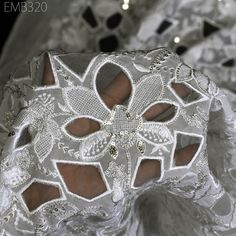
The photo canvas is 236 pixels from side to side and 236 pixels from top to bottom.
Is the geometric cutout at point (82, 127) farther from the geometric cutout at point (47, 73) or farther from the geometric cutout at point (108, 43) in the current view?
the geometric cutout at point (108, 43)

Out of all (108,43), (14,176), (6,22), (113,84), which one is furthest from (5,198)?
(6,22)

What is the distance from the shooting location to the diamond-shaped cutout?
40cm

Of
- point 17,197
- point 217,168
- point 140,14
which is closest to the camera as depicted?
point 17,197

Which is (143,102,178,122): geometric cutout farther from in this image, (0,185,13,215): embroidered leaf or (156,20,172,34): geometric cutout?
(156,20,172,34): geometric cutout

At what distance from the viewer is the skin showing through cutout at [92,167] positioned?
40 centimetres

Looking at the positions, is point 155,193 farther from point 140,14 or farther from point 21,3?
point 21,3

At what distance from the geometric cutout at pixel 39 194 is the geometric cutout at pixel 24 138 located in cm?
3

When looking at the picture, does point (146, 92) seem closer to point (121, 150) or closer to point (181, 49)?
point (121, 150)

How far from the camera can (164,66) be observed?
1.46ft

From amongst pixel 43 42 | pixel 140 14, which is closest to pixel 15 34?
pixel 43 42

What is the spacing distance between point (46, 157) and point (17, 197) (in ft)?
0.12

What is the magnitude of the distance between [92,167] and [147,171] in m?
0.05

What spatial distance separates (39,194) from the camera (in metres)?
0.40

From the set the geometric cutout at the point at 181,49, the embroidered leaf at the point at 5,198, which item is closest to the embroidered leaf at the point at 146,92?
the embroidered leaf at the point at 5,198
